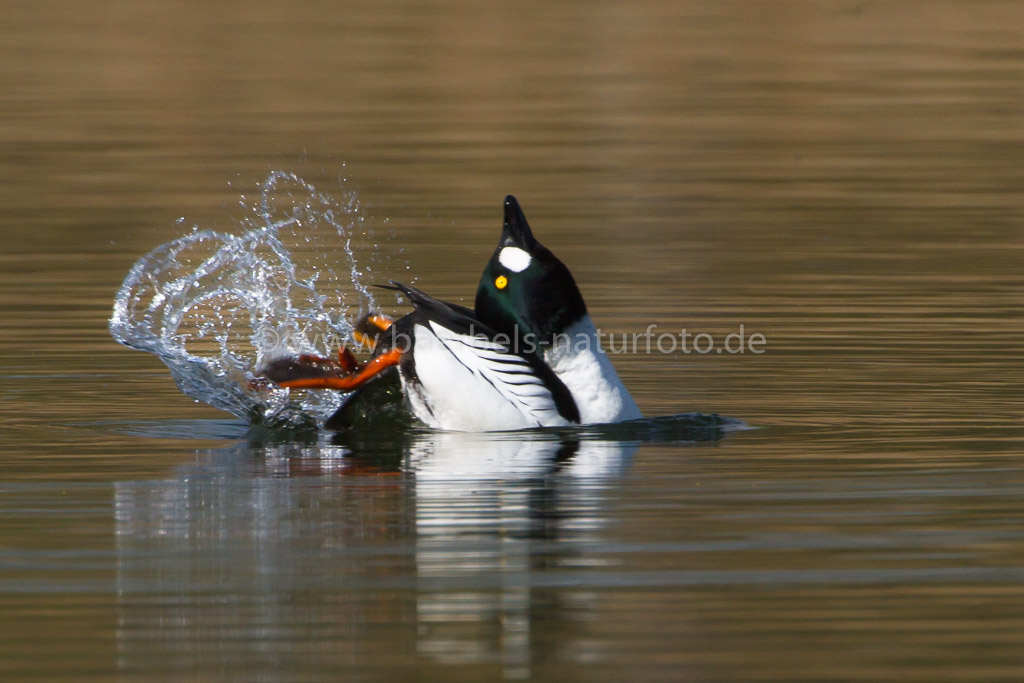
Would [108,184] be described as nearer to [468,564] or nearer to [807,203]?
[807,203]

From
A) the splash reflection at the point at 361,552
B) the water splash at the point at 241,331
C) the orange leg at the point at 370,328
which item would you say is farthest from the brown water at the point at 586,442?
the orange leg at the point at 370,328

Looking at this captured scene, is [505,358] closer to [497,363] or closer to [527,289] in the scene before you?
[497,363]

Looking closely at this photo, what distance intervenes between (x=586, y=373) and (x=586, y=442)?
336mm

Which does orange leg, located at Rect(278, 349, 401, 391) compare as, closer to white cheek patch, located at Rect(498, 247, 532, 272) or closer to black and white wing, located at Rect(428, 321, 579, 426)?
black and white wing, located at Rect(428, 321, 579, 426)

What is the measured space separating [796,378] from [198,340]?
358 centimetres

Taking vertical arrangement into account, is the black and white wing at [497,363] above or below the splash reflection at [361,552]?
above

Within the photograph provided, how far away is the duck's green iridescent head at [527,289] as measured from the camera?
7.88 metres

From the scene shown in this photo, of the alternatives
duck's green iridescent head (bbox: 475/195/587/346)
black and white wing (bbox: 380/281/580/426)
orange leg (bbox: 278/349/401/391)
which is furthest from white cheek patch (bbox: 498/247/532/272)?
orange leg (bbox: 278/349/401/391)

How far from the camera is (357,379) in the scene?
25.9ft

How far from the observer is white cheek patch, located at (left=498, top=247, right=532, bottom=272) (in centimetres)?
790

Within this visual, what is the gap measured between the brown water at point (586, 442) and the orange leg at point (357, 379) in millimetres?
298

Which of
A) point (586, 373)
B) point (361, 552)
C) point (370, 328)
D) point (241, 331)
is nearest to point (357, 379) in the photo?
point (370, 328)

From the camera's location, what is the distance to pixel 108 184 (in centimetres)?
1742

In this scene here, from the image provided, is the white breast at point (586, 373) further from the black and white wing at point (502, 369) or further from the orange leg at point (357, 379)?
the orange leg at point (357, 379)
